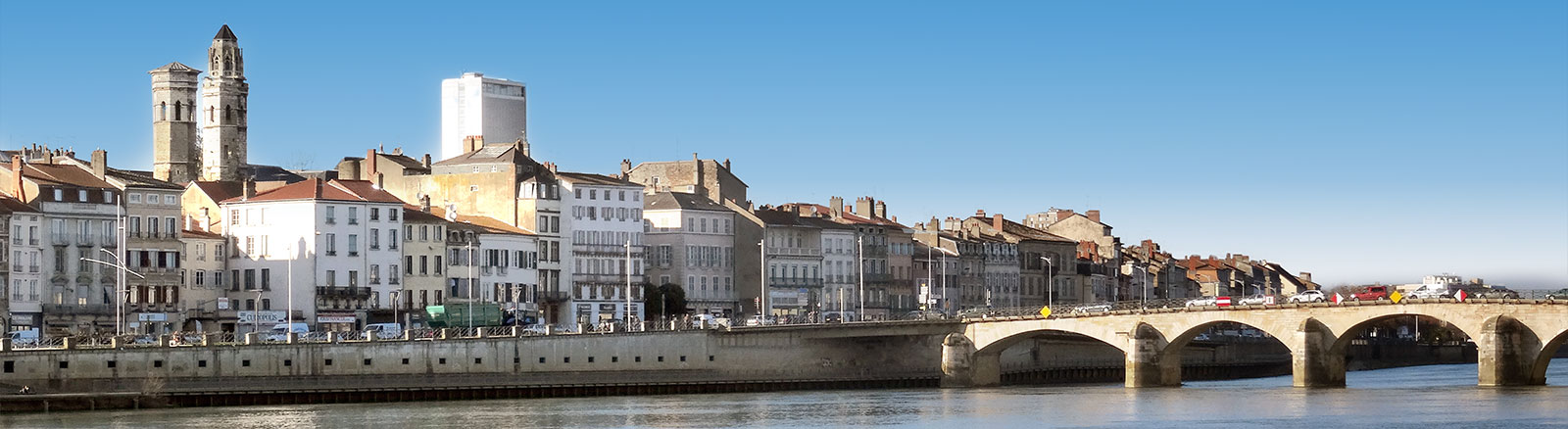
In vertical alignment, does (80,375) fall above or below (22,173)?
below

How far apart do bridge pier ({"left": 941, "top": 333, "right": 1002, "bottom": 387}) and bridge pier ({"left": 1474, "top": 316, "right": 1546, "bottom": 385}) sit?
24.5m

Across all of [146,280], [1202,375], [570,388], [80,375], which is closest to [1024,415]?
→ [570,388]

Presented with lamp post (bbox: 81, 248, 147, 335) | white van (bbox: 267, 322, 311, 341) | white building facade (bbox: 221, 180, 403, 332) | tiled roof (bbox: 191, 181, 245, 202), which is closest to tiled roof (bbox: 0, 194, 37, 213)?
lamp post (bbox: 81, 248, 147, 335)

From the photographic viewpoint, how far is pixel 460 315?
13012cm

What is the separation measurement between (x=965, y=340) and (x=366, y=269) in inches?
1101

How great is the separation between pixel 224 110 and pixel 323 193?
29.6m

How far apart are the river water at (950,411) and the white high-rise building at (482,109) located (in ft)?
213

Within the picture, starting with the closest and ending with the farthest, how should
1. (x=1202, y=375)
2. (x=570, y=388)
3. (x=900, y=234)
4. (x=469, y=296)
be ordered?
1. (x=570, y=388)
2. (x=469, y=296)
3. (x=1202, y=375)
4. (x=900, y=234)

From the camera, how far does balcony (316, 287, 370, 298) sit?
129375mm

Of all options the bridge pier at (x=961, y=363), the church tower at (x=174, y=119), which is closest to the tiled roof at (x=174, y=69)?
the church tower at (x=174, y=119)

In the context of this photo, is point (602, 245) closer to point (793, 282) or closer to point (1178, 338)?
point (793, 282)

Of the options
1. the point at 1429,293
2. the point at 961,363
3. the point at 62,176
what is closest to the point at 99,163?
the point at 62,176

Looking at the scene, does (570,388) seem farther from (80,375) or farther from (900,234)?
(900,234)

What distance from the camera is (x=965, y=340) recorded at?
131000mm
